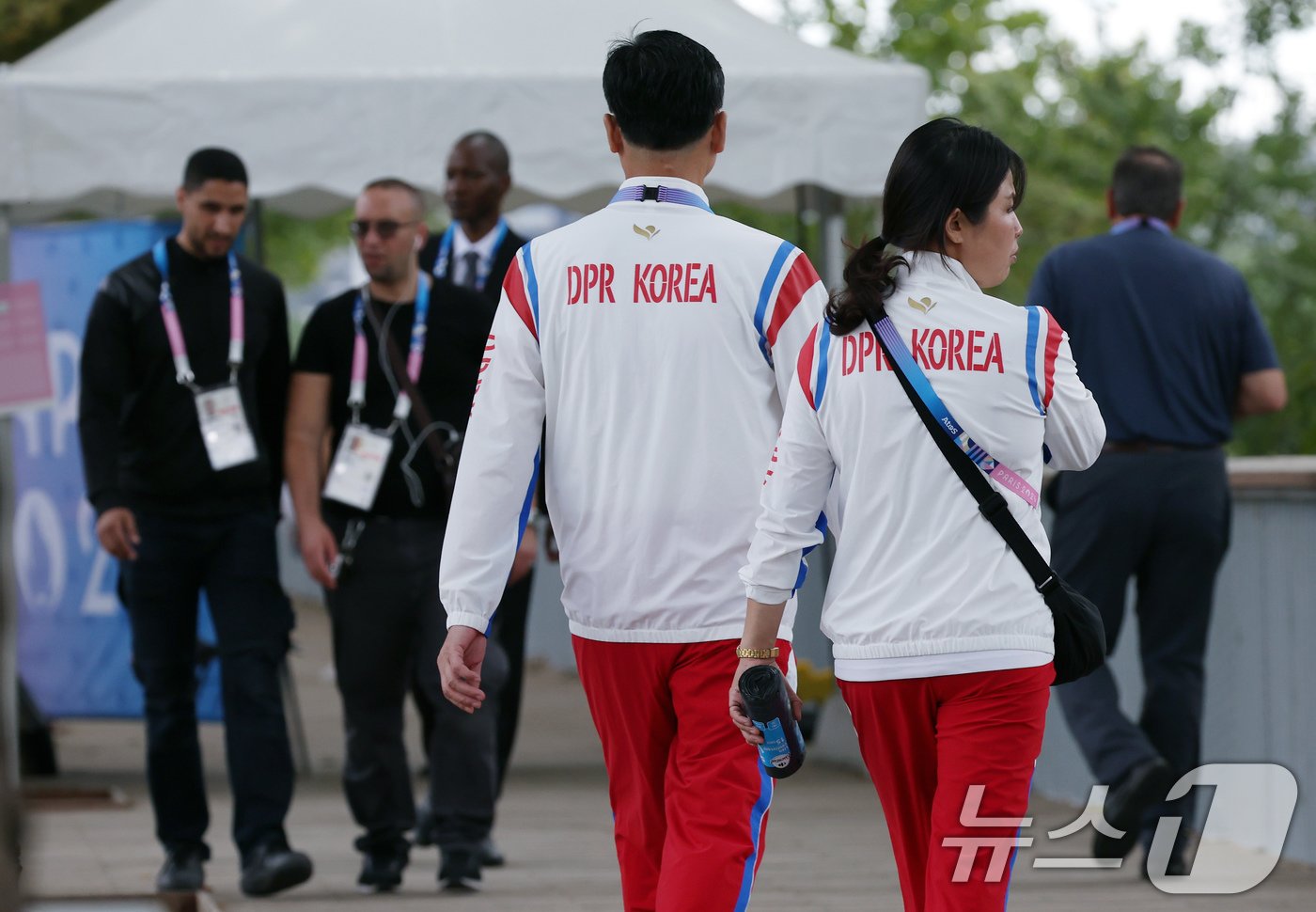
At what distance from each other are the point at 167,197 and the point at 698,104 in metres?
6.48

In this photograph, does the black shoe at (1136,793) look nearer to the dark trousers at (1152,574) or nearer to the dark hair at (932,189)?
the dark trousers at (1152,574)

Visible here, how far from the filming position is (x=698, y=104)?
13.3 feet

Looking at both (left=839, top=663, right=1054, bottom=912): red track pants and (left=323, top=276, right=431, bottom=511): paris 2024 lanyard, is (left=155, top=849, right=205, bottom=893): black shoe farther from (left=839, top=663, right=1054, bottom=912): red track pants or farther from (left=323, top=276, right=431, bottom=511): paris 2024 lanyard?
(left=839, top=663, right=1054, bottom=912): red track pants

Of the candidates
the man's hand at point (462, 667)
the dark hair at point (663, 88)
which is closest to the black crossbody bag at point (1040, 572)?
the dark hair at point (663, 88)

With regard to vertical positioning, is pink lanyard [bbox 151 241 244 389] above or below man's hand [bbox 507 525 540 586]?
above

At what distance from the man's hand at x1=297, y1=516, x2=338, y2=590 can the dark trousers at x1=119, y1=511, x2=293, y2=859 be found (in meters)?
0.12

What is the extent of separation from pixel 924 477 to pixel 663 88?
0.92m

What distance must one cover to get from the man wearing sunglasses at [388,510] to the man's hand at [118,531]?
0.52m

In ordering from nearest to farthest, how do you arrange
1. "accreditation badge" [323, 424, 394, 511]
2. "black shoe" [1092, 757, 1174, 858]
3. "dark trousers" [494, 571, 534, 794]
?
1. "black shoe" [1092, 757, 1174, 858]
2. "accreditation badge" [323, 424, 394, 511]
3. "dark trousers" [494, 571, 534, 794]

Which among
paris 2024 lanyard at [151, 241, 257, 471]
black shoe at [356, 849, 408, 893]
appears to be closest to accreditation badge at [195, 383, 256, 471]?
paris 2024 lanyard at [151, 241, 257, 471]

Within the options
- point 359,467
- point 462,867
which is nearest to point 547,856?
point 462,867

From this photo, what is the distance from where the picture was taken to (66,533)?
368 inches

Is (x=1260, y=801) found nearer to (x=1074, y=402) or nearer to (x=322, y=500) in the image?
(x=322, y=500)

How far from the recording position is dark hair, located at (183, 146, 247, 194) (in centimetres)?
666
